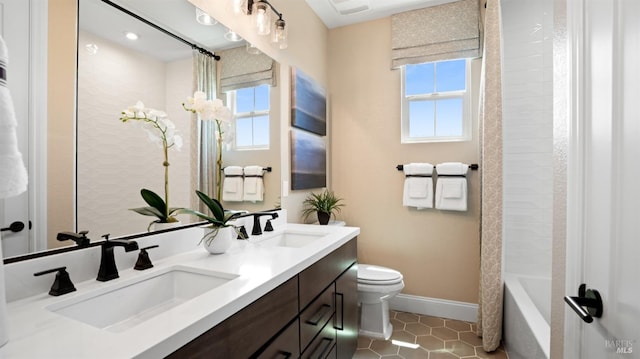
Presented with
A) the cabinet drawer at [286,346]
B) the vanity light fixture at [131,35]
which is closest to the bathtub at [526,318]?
the cabinet drawer at [286,346]

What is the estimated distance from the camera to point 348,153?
2.90m

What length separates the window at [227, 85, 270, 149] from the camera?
169 centimetres

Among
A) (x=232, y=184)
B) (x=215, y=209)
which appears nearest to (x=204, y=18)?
(x=232, y=184)

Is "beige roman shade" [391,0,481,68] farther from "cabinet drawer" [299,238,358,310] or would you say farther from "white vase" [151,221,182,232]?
"white vase" [151,221,182,232]

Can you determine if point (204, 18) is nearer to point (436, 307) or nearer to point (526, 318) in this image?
point (526, 318)

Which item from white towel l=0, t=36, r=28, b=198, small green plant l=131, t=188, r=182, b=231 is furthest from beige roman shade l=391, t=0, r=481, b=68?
white towel l=0, t=36, r=28, b=198

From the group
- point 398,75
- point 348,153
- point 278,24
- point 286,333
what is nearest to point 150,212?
point 286,333

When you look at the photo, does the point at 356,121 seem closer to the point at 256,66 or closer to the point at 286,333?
the point at 256,66

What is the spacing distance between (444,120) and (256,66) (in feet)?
5.49

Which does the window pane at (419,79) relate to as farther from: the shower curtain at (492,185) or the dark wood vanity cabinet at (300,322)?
the dark wood vanity cabinet at (300,322)

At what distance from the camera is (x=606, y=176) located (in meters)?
0.74

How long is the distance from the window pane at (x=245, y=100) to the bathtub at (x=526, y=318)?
75.7 inches

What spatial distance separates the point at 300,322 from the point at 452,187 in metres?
1.76

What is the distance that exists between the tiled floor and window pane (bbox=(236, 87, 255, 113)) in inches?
69.5
